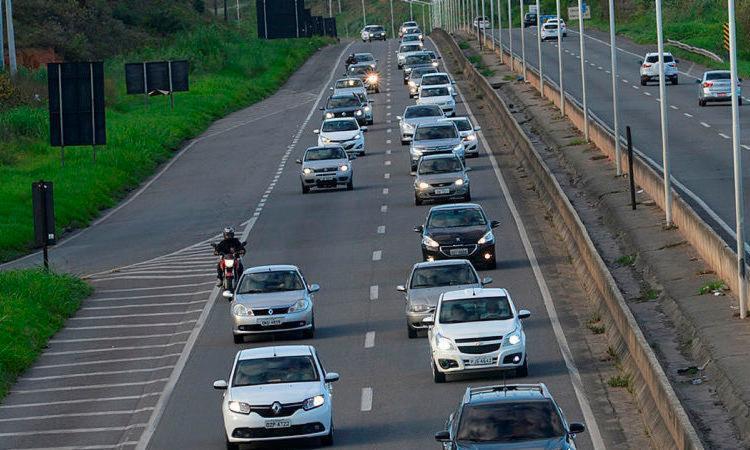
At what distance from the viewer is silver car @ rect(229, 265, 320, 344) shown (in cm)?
3052

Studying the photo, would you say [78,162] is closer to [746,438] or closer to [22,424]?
[22,424]

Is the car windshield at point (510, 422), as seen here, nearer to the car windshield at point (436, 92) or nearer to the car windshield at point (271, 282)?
the car windshield at point (271, 282)

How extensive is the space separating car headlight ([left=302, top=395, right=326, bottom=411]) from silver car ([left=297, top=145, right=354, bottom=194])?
32746mm

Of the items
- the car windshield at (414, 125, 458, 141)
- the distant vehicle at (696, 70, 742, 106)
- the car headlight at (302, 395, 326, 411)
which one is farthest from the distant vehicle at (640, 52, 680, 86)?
the car headlight at (302, 395, 326, 411)

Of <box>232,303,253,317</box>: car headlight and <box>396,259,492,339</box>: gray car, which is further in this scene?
<box>232,303,253,317</box>: car headlight

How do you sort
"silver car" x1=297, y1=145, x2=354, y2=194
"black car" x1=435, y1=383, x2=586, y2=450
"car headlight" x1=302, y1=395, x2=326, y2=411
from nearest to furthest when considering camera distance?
1. "black car" x1=435, y1=383, x2=586, y2=450
2. "car headlight" x1=302, y1=395, x2=326, y2=411
3. "silver car" x1=297, y1=145, x2=354, y2=194

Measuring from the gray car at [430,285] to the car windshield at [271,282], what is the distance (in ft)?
6.98

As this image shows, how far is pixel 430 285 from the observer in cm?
3058

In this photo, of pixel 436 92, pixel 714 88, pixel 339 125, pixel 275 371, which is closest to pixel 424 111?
pixel 339 125

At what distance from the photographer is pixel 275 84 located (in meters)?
106

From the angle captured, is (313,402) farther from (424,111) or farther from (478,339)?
(424,111)

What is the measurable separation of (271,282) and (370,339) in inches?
97.4

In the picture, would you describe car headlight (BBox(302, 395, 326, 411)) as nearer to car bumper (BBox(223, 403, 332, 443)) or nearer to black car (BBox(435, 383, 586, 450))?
car bumper (BBox(223, 403, 332, 443))

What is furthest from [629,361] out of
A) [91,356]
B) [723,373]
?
[91,356]
